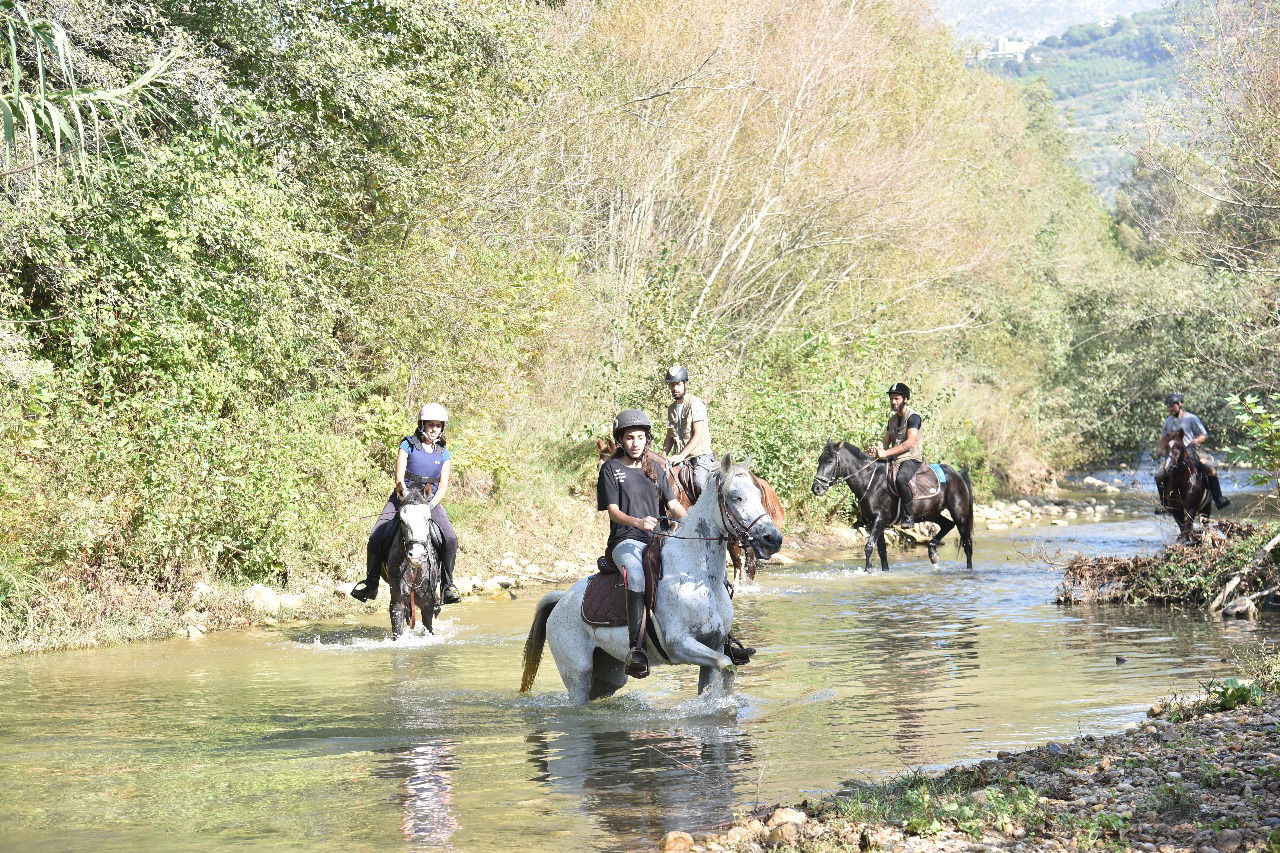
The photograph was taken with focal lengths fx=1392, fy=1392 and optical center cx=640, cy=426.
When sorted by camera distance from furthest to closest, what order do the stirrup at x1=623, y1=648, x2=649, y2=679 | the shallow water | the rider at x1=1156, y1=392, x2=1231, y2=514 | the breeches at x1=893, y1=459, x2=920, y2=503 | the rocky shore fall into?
the breeches at x1=893, y1=459, x2=920, y2=503 < the rider at x1=1156, y1=392, x2=1231, y2=514 < the stirrup at x1=623, y1=648, x2=649, y2=679 < the shallow water < the rocky shore

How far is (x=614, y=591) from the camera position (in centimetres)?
1007

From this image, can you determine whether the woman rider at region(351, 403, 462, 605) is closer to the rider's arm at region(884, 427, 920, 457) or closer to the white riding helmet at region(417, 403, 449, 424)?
the white riding helmet at region(417, 403, 449, 424)

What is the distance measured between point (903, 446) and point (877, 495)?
0.98 meters

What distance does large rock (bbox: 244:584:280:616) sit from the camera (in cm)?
1694

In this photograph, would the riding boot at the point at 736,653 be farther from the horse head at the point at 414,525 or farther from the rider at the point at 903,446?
the rider at the point at 903,446

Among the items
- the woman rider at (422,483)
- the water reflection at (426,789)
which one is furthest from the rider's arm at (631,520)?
the woman rider at (422,483)

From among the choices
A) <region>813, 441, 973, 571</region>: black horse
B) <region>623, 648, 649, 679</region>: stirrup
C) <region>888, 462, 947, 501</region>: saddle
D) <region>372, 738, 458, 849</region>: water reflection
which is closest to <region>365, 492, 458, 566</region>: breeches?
Result: <region>372, 738, 458, 849</region>: water reflection

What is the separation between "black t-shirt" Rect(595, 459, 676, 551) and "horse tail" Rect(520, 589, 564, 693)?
3.14 feet

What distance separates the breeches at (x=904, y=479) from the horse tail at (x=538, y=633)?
1202cm

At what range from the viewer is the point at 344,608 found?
58.7 feet

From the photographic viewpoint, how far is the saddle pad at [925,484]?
2230cm

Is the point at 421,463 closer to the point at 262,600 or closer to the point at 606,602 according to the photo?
the point at 262,600

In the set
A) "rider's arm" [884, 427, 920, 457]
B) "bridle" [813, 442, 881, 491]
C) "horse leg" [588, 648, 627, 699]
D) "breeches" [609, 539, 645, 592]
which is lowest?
"horse leg" [588, 648, 627, 699]

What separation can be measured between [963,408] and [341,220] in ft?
63.5
